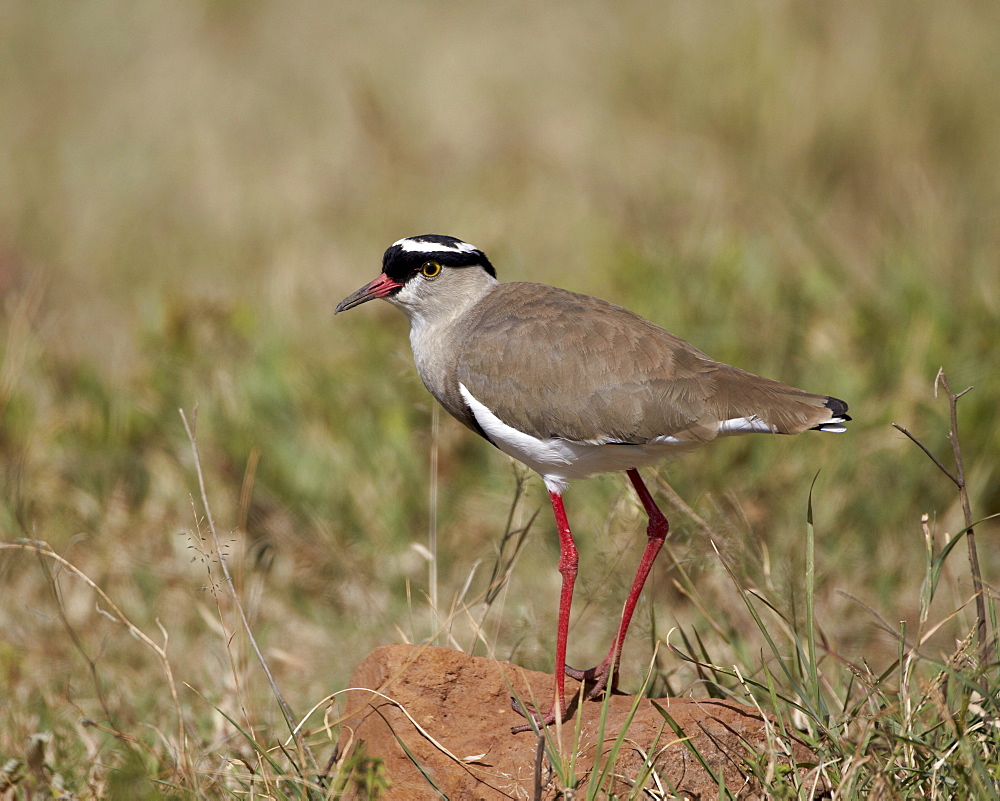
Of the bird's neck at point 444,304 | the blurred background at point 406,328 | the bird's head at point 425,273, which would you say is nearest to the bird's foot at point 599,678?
the blurred background at point 406,328

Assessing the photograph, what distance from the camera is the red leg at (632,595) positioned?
3635mm

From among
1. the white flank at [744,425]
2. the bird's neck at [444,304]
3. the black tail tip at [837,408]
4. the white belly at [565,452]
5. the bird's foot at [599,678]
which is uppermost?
the bird's neck at [444,304]

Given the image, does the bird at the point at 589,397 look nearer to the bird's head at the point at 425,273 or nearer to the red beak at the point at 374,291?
the bird's head at the point at 425,273

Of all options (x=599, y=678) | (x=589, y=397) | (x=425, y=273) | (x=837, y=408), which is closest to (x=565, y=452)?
(x=589, y=397)

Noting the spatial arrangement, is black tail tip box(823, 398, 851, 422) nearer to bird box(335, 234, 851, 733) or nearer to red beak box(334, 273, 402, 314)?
bird box(335, 234, 851, 733)

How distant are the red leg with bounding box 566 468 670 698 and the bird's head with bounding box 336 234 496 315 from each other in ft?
3.25

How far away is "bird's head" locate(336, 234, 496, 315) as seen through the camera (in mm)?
4262

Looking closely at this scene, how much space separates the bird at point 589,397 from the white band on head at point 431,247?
26 centimetres

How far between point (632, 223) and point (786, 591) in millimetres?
4484

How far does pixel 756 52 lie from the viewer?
344 inches

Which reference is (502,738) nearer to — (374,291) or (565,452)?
(565,452)

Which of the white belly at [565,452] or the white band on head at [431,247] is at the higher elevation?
the white band on head at [431,247]

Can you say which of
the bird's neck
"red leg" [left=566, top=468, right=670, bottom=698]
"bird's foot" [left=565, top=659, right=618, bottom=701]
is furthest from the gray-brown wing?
"bird's foot" [left=565, top=659, right=618, bottom=701]

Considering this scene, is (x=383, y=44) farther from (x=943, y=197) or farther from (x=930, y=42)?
(x=943, y=197)
